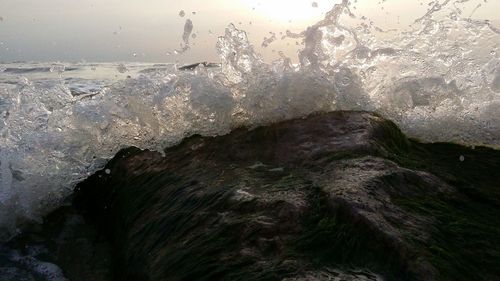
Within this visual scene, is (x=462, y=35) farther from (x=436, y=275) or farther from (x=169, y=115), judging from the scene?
(x=436, y=275)

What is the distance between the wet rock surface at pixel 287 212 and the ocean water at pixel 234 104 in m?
0.19

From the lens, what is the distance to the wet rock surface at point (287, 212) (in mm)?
2057

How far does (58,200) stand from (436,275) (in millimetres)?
2675

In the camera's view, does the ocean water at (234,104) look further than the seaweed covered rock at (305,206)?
Yes

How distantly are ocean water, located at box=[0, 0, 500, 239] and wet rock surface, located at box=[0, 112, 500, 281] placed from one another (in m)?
0.19

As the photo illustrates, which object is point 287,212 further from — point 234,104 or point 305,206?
point 234,104

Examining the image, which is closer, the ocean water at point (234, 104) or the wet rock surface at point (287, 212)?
the wet rock surface at point (287, 212)

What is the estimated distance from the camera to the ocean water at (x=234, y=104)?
3742mm

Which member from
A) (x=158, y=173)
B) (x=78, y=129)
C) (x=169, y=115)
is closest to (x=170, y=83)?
(x=169, y=115)

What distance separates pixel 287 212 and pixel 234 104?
173 centimetres

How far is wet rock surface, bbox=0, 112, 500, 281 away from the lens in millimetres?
2057

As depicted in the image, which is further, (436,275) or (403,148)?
(403,148)

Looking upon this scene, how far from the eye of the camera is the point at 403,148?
333cm

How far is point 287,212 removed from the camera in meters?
2.32
